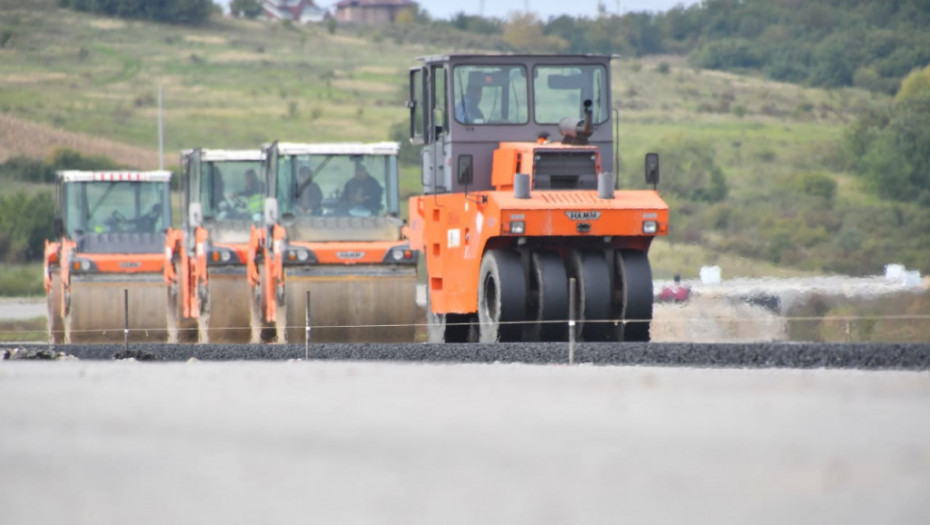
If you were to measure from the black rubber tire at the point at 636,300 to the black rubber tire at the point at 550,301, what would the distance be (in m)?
0.61

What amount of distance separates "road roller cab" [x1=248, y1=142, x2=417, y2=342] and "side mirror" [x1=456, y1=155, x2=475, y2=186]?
3.22m

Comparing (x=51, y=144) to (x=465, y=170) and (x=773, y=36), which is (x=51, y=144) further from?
(x=465, y=170)

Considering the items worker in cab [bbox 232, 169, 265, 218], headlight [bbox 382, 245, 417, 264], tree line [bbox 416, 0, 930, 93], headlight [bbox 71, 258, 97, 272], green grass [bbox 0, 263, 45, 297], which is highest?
tree line [bbox 416, 0, 930, 93]

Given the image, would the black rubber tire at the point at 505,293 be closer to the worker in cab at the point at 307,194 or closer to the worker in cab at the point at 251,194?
the worker in cab at the point at 307,194

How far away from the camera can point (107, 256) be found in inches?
1018

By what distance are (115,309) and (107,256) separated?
0.84 meters

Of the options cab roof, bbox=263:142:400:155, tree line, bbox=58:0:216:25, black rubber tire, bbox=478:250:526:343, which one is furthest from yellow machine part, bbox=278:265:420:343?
tree line, bbox=58:0:216:25

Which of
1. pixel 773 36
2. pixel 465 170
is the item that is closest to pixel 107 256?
pixel 465 170

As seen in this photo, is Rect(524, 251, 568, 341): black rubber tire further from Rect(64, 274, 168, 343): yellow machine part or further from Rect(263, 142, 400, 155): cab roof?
Rect(64, 274, 168, 343): yellow machine part

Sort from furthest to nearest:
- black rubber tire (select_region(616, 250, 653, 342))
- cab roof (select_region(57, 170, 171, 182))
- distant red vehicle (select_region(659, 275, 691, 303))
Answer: cab roof (select_region(57, 170, 171, 182)) < distant red vehicle (select_region(659, 275, 691, 303)) < black rubber tire (select_region(616, 250, 653, 342))

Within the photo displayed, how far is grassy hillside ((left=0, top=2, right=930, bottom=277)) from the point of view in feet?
186

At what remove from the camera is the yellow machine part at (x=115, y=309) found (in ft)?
83.7

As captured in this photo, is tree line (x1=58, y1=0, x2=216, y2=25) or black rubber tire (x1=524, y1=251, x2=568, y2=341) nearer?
black rubber tire (x1=524, y1=251, x2=568, y2=341)

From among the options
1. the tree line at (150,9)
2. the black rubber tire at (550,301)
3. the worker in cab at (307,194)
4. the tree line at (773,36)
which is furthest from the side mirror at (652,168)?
the tree line at (150,9)
